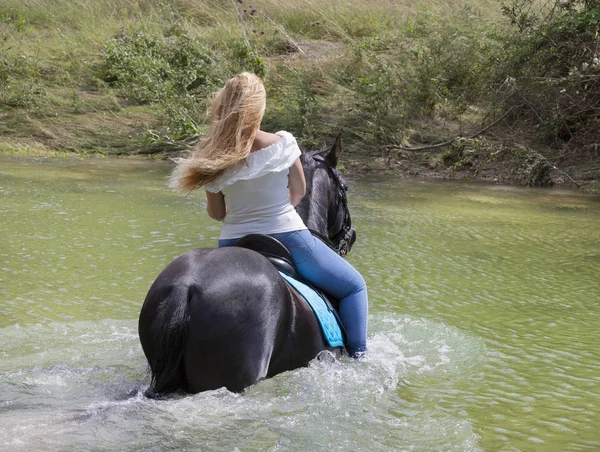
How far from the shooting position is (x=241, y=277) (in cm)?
303

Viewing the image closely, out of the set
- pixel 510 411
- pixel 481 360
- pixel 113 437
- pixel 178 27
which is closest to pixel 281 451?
pixel 113 437

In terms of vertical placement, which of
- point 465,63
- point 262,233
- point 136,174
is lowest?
point 136,174

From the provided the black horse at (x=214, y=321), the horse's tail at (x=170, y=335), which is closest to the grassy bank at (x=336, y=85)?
the black horse at (x=214, y=321)

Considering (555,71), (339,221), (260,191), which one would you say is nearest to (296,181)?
(260,191)

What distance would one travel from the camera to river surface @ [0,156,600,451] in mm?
2959

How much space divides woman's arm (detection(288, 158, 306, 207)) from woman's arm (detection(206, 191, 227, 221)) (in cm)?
32

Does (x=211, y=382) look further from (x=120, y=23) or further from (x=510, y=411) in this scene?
(x=120, y=23)

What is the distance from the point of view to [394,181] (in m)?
12.8

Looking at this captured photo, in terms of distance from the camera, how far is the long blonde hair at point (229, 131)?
3.34 meters

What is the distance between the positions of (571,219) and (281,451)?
23.9 feet

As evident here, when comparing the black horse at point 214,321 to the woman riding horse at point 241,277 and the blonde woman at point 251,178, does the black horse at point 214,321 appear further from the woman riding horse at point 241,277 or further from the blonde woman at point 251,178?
the blonde woman at point 251,178

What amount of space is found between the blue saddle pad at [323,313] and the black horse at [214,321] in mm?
309

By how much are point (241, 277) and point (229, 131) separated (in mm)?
704

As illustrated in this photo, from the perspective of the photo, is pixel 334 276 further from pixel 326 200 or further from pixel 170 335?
pixel 170 335
